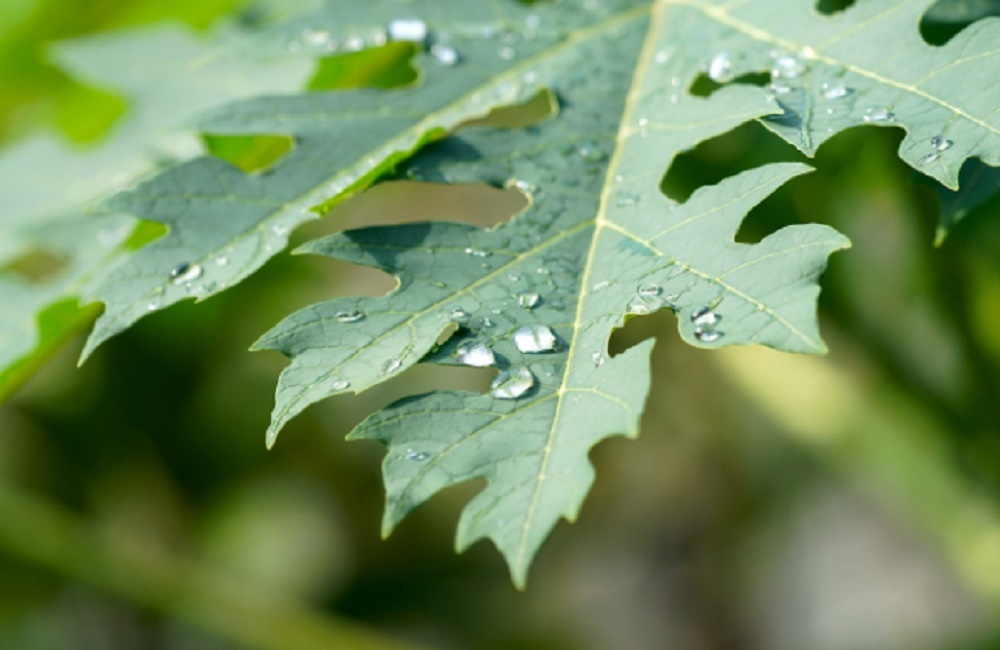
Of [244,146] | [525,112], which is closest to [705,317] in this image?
[244,146]

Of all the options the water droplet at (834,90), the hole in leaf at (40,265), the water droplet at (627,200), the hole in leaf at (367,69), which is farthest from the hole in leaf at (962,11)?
the hole in leaf at (40,265)

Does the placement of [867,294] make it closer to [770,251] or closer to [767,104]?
[767,104]

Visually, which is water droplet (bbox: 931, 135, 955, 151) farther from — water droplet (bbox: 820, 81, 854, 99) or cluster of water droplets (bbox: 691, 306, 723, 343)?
cluster of water droplets (bbox: 691, 306, 723, 343)

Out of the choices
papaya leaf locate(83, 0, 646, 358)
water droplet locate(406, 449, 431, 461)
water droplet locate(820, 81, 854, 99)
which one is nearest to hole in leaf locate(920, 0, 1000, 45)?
water droplet locate(820, 81, 854, 99)

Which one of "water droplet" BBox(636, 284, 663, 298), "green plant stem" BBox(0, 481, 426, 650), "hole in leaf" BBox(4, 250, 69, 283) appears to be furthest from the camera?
"hole in leaf" BBox(4, 250, 69, 283)

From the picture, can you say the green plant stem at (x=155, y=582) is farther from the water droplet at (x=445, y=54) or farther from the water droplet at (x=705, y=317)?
the water droplet at (x=705, y=317)

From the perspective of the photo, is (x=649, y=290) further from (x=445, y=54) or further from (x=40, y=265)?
(x=40, y=265)

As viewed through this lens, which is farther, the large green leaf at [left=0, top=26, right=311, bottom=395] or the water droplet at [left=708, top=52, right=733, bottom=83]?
the large green leaf at [left=0, top=26, right=311, bottom=395]
